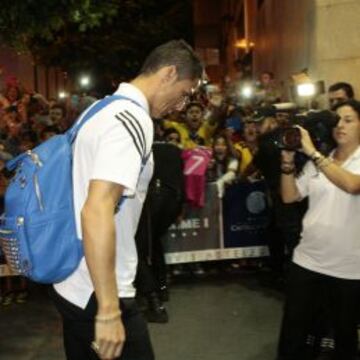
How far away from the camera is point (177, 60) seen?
7.77 ft

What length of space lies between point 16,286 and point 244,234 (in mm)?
2407

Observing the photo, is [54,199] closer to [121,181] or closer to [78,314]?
[121,181]

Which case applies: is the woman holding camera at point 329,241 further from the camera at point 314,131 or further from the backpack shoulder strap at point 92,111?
the backpack shoulder strap at point 92,111

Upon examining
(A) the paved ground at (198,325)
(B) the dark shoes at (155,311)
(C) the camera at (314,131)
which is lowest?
(A) the paved ground at (198,325)

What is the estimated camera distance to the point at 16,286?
6684 mm

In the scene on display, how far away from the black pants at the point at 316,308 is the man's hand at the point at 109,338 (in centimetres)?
210

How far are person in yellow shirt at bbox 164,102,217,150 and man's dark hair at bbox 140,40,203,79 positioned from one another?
5.66 meters

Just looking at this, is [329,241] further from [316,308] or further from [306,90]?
[306,90]

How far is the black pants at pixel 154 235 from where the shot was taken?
18.4ft

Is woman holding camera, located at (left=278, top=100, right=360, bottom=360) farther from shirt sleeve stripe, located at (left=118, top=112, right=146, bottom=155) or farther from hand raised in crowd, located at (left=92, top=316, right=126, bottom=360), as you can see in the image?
hand raised in crowd, located at (left=92, top=316, right=126, bottom=360)

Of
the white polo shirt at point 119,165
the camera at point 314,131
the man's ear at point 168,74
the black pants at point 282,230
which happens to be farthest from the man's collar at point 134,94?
the black pants at point 282,230

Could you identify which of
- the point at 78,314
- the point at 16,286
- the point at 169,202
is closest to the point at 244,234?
the point at 169,202

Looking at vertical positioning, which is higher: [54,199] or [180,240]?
[54,199]

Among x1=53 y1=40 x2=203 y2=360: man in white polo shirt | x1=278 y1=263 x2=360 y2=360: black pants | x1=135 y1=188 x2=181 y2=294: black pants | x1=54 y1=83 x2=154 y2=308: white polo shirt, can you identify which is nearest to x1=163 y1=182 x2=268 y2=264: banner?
x1=135 y1=188 x2=181 y2=294: black pants
